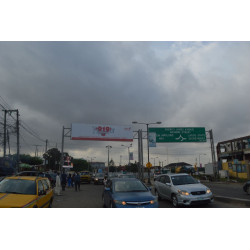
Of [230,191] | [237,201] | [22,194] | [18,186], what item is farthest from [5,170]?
[237,201]

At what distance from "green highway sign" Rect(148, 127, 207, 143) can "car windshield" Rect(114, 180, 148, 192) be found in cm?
2059

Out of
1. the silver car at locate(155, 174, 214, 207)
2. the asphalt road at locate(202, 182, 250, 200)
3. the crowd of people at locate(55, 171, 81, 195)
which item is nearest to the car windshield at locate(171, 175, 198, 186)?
the silver car at locate(155, 174, 214, 207)

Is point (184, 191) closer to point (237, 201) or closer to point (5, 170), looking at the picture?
point (237, 201)

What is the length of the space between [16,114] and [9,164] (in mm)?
6181

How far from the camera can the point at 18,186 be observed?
7.70m

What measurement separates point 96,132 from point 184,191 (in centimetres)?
1955

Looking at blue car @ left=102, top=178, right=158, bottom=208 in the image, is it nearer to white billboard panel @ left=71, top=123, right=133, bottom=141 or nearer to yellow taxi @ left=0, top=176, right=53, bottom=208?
yellow taxi @ left=0, top=176, right=53, bottom=208

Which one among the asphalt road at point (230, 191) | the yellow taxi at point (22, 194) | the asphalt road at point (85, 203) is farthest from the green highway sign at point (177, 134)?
the yellow taxi at point (22, 194)

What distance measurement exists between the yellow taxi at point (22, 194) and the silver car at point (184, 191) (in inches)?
215

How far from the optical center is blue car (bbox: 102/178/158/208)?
7.21m

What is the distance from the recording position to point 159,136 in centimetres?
2939

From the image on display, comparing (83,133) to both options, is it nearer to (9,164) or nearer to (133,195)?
(9,164)

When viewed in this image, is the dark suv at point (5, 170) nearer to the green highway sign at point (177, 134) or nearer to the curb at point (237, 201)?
the green highway sign at point (177, 134)

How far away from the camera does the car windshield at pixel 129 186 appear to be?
27.5 ft
